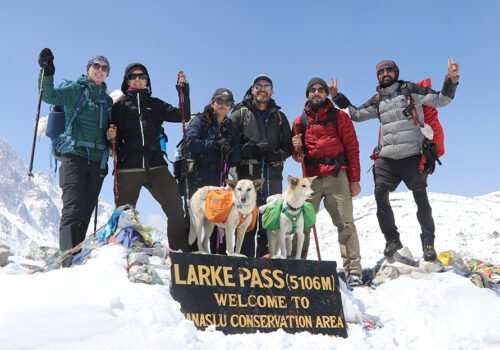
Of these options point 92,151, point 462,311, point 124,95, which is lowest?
point 462,311

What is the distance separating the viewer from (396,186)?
848 cm

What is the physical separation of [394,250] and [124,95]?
611 cm

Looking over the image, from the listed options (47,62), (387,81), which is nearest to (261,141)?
(387,81)

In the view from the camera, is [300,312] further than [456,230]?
No

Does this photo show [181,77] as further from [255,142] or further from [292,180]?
[292,180]

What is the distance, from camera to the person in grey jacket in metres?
8.09

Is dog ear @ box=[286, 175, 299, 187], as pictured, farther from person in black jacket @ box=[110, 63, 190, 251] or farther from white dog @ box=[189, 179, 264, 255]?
person in black jacket @ box=[110, 63, 190, 251]

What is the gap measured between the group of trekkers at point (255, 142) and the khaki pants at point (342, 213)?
0.02 m

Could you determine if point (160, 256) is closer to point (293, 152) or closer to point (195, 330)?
point (195, 330)

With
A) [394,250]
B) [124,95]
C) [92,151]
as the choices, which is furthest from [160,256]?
[394,250]

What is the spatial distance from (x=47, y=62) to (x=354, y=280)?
21.2 feet

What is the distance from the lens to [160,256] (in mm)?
6273

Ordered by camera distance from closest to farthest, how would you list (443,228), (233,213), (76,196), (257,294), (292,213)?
(257,294), (76,196), (233,213), (292,213), (443,228)

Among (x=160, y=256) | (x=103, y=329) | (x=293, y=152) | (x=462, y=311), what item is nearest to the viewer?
(x=103, y=329)
